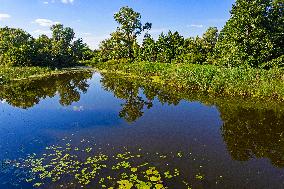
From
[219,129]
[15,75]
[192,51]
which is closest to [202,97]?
[219,129]

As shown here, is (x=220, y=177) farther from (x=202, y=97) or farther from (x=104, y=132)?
(x=202, y=97)

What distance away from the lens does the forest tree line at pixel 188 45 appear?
34.9 metres

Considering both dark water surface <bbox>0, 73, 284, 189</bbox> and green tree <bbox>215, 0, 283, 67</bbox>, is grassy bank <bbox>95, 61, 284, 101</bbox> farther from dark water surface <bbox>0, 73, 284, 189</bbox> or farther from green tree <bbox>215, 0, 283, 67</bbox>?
green tree <bbox>215, 0, 283, 67</bbox>

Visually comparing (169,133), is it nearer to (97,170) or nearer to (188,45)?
(97,170)

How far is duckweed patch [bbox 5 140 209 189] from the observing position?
11.4 meters

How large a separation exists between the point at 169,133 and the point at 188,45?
44.1m

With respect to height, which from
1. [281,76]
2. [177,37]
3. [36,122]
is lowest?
[36,122]

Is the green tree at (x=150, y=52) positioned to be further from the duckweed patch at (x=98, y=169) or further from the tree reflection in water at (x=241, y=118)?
the duckweed patch at (x=98, y=169)

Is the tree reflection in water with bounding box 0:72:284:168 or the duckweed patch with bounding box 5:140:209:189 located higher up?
the tree reflection in water with bounding box 0:72:284:168

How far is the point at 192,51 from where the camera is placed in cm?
5512

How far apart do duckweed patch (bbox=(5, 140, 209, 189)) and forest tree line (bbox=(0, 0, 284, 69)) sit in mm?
24577

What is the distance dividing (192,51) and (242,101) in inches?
1257

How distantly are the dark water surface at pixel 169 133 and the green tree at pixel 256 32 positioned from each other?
35.9 feet

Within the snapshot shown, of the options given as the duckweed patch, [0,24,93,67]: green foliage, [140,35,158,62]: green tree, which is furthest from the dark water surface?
[140,35,158,62]: green tree
